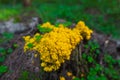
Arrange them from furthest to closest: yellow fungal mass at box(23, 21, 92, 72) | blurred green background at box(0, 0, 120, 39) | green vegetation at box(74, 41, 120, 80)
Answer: blurred green background at box(0, 0, 120, 39) < green vegetation at box(74, 41, 120, 80) < yellow fungal mass at box(23, 21, 92, 72)

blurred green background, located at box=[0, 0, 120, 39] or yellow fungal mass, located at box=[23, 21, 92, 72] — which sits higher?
blurred green background, located at box=[0, 0, 120, 39]

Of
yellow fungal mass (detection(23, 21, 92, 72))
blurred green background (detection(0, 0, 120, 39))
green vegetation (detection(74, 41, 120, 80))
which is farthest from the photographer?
blurred green background (detection(0, 0, 120, 39))

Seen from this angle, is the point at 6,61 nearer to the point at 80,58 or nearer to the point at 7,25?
the point at 80,58

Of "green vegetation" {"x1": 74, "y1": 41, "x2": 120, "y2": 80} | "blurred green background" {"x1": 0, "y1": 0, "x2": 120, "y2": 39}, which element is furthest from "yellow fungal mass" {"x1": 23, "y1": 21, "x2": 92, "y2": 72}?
"blurred green background" {"x1": 0, "y1": 0, "x2": 120, "y2": 39}

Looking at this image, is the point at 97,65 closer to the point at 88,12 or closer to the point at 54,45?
the point at 54,45

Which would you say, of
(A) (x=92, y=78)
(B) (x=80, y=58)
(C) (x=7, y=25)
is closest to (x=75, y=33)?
(B) (x=80, y=58)

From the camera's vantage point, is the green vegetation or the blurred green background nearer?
the green vegetation

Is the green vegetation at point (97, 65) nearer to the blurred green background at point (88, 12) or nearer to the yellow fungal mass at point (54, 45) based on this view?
the yellow fungal mass at point (54, 45)

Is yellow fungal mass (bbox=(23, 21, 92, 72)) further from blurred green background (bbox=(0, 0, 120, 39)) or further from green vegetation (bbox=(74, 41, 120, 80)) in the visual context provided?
blurred green background (bbox=(0, 0, 120, 39))

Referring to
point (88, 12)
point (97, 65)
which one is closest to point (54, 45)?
point (97, 65)

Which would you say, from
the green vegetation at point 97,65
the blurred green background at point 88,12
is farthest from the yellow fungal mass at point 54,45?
the blurred green background at point 88,12
